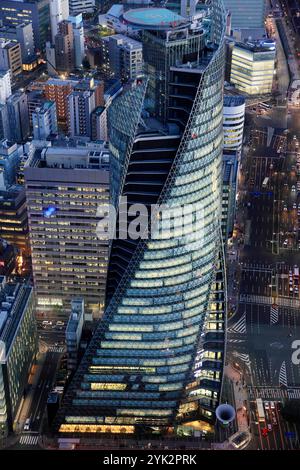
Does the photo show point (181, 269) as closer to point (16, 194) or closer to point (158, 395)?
point (158, 395)

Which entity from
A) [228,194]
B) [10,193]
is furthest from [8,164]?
[228,194]

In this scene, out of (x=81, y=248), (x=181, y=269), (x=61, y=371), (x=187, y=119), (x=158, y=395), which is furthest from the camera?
(x=81, y=248)

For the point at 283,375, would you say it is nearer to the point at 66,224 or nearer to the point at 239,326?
the point at 239,326

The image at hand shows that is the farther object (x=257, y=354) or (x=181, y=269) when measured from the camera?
(x=257, y=354)

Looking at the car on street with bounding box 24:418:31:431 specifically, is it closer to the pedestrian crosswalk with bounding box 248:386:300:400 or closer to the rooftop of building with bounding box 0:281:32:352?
the rooftop of building with bounding box 0:281:32:352

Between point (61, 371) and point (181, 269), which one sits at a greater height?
point (181, 269)
